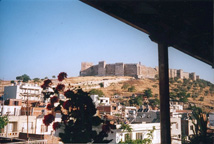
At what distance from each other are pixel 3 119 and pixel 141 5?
14.4 meters

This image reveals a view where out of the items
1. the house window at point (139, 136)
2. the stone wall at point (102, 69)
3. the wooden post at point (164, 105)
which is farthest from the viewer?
the stone wall at point (102, 69)

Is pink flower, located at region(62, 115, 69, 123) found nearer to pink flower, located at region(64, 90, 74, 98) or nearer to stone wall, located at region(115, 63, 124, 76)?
pink flower, located at region(64, 90, 74, 98)

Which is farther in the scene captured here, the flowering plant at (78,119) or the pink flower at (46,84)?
the pink flower at (46,84)

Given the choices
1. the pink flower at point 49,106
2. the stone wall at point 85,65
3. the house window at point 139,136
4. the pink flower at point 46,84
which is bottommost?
the house window at point 139,136

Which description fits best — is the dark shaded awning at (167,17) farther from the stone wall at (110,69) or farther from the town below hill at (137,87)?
the stone wall at (110,69)

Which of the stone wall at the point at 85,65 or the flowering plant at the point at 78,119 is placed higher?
the stone wall at the point at 85,65

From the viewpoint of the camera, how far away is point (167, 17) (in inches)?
63.4

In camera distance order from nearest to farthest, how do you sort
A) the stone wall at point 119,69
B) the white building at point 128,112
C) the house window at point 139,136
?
1. the house window at point 139,136
2. the white building at point 128,112
3. the stone wall at point 119,69

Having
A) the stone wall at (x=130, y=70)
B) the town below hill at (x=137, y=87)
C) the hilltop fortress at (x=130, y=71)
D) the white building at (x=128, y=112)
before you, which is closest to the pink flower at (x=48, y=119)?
the white building at (x=128, y=112)

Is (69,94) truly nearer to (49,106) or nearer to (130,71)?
(49,106)

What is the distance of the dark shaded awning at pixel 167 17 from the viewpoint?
1.41 meters

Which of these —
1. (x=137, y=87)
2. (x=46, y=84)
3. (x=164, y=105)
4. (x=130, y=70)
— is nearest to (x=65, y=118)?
(x=46, y=84)

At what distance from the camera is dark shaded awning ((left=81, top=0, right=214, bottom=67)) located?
1.41 m

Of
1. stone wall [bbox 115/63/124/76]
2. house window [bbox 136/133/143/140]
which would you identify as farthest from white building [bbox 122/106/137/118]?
stone wall [bbox 115/63/124/76]
